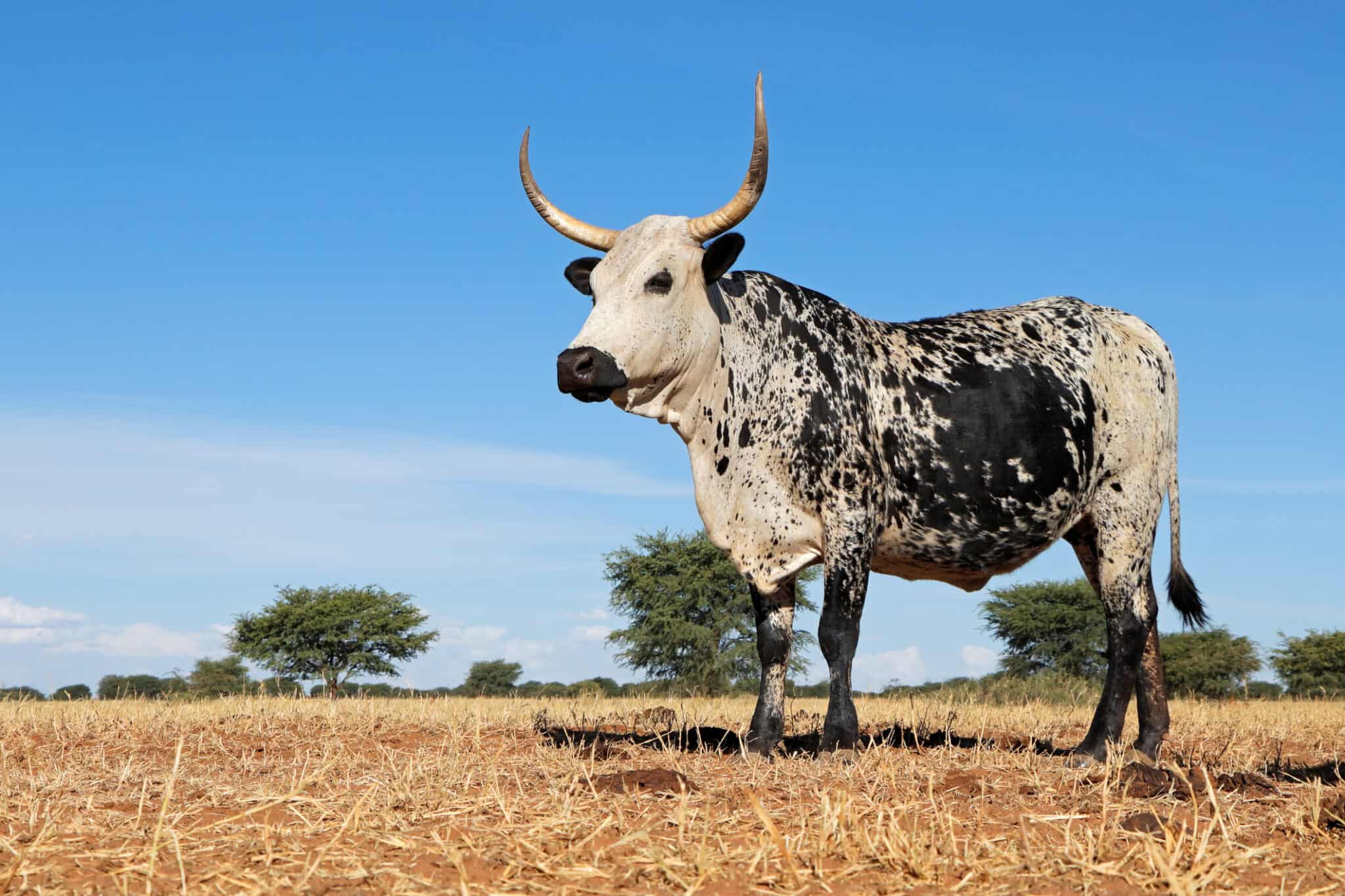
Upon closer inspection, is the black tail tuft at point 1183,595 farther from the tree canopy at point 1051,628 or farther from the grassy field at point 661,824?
the tree canopy at point 1051,628

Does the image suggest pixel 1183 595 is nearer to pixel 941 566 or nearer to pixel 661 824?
pixel 941 566

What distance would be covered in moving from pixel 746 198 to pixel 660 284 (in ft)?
2.59

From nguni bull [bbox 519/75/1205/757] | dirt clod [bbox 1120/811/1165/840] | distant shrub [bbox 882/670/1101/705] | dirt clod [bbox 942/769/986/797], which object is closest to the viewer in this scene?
dirt clod [bbox 1120/811/1165/840]

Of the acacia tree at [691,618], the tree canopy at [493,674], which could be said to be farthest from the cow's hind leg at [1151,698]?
the tree canopy at [493,674]

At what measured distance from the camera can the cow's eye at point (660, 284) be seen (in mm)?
7863

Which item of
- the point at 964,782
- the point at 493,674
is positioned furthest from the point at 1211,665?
the point at 964,782

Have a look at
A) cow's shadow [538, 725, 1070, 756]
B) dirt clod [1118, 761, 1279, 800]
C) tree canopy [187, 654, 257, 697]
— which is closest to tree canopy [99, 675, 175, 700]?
tree canopy [187, 654, 257, 697]

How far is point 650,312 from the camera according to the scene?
25.6 feet

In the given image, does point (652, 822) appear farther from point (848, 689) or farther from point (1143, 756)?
point (1143, 756)

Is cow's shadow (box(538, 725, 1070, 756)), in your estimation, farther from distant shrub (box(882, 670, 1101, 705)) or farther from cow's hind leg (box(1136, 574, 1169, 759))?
distant shrub (box(882, 670, 1101, 705))

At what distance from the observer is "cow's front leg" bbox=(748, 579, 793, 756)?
8086 millimetres

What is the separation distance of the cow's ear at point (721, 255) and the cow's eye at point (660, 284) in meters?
0.27

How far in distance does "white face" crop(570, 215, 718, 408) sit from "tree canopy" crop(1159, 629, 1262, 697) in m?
26.6

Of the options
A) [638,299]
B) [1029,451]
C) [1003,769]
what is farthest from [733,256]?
[1003,769]
